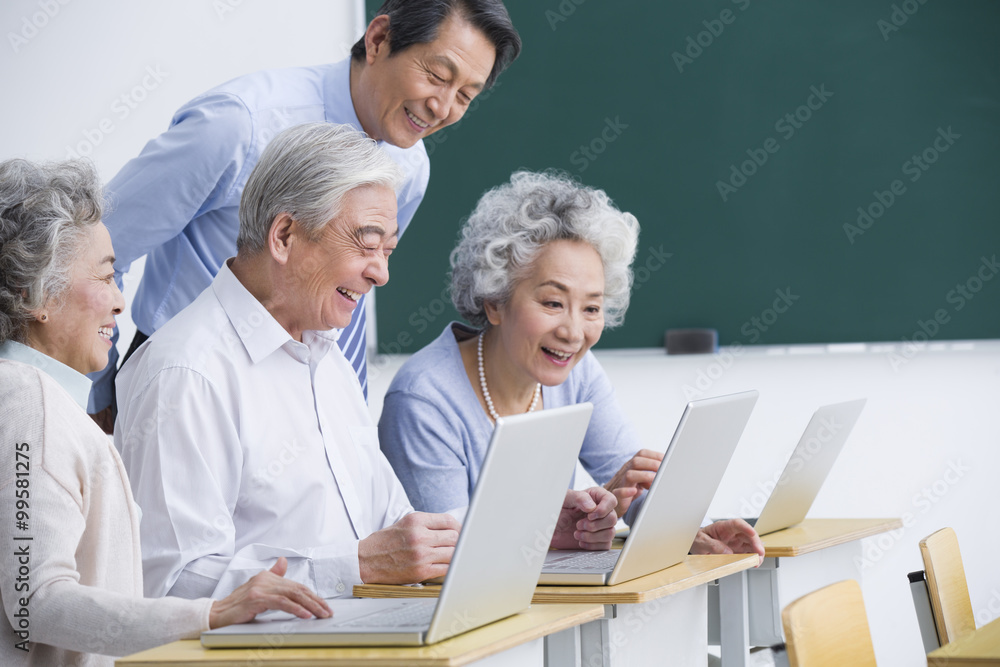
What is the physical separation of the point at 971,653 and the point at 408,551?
756mm

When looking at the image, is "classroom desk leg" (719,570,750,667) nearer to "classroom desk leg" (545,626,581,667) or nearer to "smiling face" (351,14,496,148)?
"classroom desk leg" (545,626,581,667)

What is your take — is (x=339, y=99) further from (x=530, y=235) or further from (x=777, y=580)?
(x=777, y=580)

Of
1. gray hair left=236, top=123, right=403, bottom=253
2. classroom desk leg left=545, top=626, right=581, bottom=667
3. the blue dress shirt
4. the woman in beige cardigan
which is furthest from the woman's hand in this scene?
the blue dress shirt

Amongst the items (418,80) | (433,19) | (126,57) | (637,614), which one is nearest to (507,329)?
(418,80)

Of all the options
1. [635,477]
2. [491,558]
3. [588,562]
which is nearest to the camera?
[491,558]

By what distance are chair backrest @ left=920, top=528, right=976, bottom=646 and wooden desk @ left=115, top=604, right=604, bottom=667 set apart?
895 millimetres

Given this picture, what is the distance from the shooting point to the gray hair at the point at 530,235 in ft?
7.44

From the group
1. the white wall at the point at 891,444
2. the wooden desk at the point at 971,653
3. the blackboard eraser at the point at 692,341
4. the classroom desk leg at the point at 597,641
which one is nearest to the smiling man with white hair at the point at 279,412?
the classroom desk leg at the point at 597,641

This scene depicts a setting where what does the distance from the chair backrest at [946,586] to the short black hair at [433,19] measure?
4.28ft

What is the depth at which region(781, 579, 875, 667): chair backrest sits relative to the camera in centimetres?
122

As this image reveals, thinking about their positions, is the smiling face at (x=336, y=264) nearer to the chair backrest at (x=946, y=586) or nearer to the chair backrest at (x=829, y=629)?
the chair backrest at (x=829, y=629)

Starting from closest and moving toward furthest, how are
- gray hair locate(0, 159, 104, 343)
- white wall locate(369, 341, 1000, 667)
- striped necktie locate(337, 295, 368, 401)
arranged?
gray hair locate(0, 159, 104, 343) → striped necktie locate(337, 295, 368, 401) → white wall locate(369, 341, 1000, 667)

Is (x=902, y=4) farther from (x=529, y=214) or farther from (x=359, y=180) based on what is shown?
(x=359, y=180)

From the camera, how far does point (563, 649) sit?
137 cm
